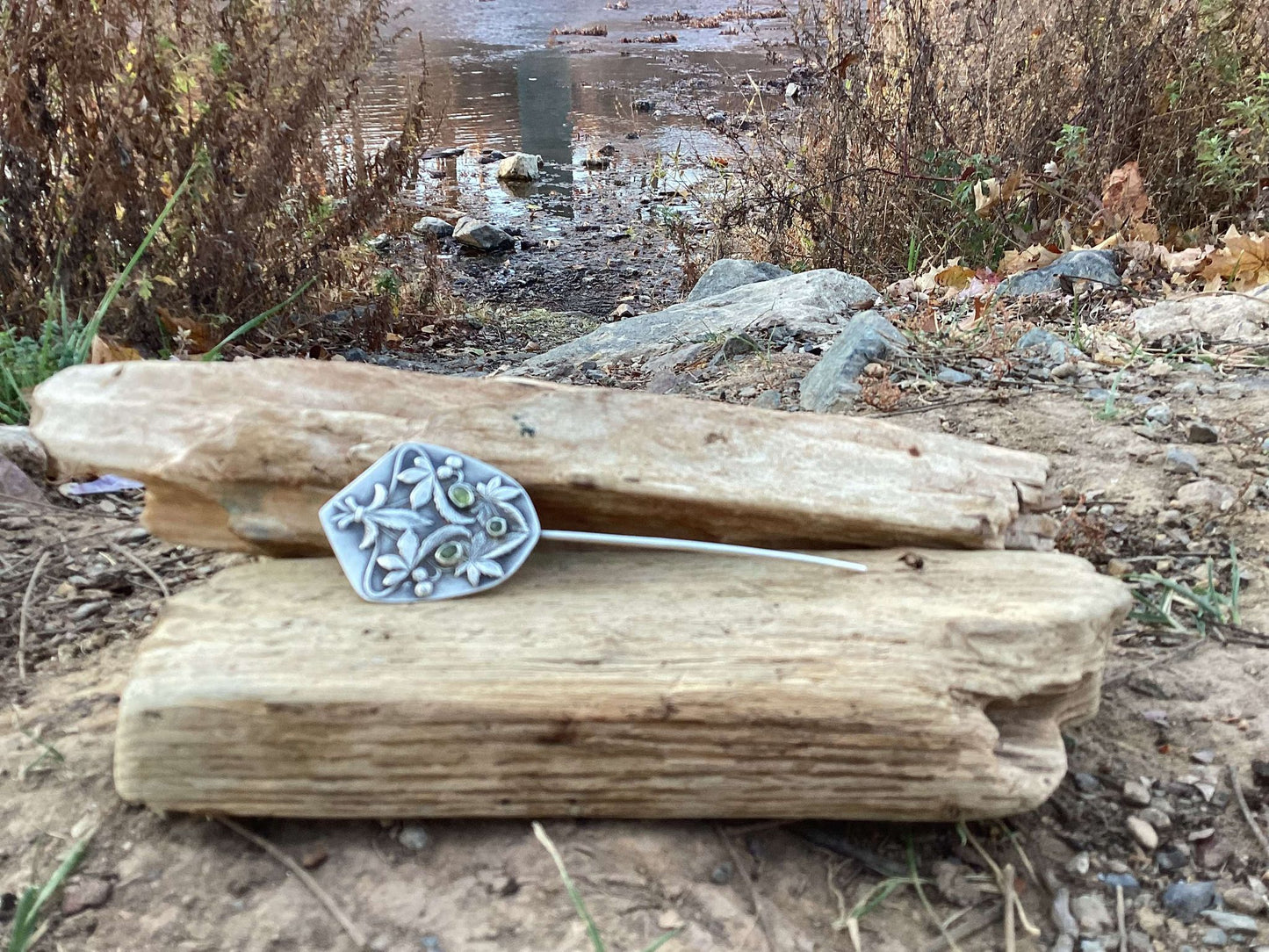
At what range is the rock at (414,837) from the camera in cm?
142

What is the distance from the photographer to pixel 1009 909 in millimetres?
1366

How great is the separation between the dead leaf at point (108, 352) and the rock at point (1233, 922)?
122 inches

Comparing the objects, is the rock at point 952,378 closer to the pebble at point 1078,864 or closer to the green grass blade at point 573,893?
the pebble at point 1078,864

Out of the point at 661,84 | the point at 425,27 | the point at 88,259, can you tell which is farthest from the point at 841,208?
the point at 425,27

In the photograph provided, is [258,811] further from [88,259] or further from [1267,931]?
[88,259]

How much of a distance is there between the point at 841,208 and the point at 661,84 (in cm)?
909

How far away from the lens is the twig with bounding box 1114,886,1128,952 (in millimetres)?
1345

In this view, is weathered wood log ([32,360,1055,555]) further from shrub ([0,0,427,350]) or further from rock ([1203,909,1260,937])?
shrub ([0,0,427,350])

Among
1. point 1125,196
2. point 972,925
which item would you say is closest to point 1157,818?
point 972,925

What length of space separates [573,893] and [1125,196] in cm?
428

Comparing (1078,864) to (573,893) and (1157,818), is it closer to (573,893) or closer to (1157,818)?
(1157,818)

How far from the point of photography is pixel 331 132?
4.98 metres

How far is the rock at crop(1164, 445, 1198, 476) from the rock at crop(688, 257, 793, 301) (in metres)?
2.94

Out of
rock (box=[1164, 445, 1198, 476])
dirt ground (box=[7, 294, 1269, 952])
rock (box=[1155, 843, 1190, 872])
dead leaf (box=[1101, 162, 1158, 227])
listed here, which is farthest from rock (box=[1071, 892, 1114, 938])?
dead leaf (box=[1101, 162, 1158, 227])
